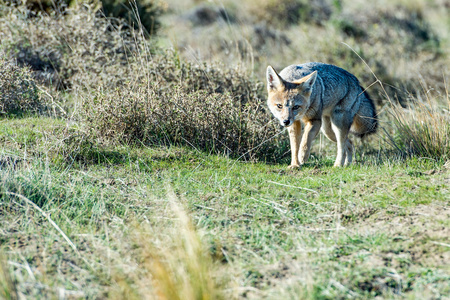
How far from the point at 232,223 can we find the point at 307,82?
98.3 inches

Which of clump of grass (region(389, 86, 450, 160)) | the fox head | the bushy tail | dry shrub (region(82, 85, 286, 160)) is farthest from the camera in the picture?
the bushy tail

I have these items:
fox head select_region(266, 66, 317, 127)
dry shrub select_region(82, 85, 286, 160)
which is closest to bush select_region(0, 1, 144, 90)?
dry shrub select_region(82, 85, 286, 160)

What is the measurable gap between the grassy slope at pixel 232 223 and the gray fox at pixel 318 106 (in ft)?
2.34

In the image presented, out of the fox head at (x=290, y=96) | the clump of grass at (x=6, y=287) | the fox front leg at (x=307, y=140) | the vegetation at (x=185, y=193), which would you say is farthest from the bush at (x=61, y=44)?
the clump of grass at (x=6, y=287)

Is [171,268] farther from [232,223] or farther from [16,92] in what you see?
[16,92]

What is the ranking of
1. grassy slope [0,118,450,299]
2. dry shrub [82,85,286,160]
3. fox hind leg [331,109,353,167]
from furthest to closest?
fox hind leg [331,109,353,167], dry shrub [82,85,286,160], grassy slope [0,118,450,299]

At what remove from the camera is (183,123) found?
609 centimetres

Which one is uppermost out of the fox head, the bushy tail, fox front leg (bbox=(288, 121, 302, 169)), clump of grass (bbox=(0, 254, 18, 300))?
the fox head

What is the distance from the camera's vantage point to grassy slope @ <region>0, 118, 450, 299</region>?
10.4 feet

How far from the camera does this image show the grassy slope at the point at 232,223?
125 inches

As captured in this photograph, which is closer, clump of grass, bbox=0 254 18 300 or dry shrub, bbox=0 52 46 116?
clump of grass, bbox=0 254 18 300

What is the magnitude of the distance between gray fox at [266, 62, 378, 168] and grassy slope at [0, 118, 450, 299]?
2.34ft

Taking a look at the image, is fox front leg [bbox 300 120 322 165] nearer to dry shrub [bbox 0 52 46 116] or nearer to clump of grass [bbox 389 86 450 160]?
clump of grass [bbox 389 86 450 160]

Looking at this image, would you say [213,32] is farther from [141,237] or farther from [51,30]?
[141,237]
